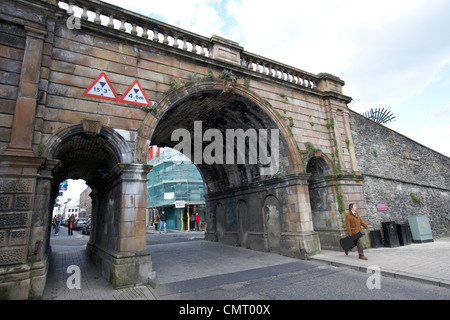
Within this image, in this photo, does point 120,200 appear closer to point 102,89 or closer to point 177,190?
point 102,89

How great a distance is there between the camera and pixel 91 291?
208 inches

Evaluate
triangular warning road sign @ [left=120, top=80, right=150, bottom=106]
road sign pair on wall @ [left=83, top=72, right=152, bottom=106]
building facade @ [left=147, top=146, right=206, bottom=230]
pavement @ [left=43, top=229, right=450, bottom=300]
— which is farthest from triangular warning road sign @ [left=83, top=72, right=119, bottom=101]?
building facade @ [left=147, top=146, right=206, bottom=230]

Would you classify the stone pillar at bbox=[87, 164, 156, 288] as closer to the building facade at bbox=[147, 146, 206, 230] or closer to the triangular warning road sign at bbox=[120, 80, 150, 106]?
the triangular warning road sign at bbox=[120, 80, 150, 106]

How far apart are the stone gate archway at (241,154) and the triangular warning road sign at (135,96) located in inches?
15.4

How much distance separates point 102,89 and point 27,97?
5.29 ft

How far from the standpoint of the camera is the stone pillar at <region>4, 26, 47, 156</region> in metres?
4.92

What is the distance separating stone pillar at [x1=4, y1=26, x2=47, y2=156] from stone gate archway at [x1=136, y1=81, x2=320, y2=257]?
2281 millimetres

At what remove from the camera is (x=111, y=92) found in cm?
644

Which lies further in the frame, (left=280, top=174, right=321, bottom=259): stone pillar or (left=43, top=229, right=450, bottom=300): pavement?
(left=280, top=174, right=321, bottom=259): stone pillar

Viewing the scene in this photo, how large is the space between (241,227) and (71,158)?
303 inches

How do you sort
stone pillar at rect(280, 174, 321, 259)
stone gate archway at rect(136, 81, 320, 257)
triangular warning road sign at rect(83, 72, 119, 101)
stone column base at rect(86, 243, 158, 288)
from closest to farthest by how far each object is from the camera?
1. stone column base at rect(86, 243, 158, 288)
2. triangular warning road sign at rect(83, 72, 119, 101)
3. stone gate archway at rect(136, 81, 320, 257)
4. stone pillar at rect(280, 174, 321, 259)

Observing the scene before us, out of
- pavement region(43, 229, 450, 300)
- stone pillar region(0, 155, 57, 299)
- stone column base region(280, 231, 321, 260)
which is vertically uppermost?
stone pillar region(0, 155, 57, 299)

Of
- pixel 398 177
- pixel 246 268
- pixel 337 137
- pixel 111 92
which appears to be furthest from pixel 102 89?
pixel 398 177
